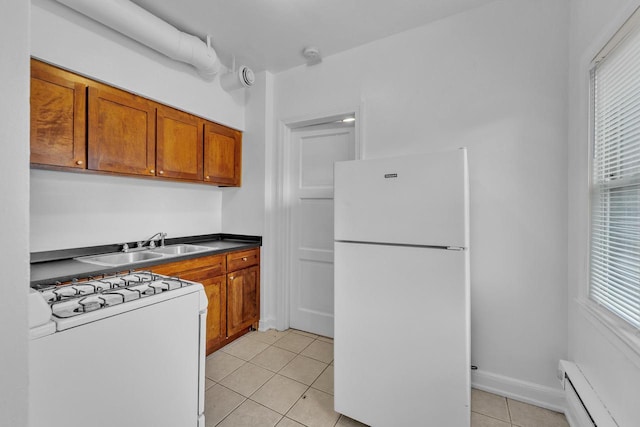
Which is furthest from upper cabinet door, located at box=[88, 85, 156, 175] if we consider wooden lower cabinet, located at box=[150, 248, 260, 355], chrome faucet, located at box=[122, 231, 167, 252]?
wooden lower cabinet, located at box=[150, 248, 260, 355]

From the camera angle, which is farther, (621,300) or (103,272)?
(103,272)

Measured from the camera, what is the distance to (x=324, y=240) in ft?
9.11

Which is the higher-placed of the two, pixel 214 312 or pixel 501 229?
pixel 501 229

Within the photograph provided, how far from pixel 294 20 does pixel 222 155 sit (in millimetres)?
1371

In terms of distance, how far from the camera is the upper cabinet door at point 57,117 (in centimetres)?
161

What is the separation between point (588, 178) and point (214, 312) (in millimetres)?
2732

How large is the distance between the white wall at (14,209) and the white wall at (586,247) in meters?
1.98

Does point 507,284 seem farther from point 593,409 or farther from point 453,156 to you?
point 453,156

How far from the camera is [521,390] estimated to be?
5.98ft

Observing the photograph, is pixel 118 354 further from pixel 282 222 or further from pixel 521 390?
pixel 521 390

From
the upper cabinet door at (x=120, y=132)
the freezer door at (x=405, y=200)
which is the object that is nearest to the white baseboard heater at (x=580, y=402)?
the freezer door at (x=405, y=200)

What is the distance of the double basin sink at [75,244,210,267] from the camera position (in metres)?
2.05

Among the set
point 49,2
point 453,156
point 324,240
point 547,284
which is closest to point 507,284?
point 547,284

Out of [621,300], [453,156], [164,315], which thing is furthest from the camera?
[453,156]
